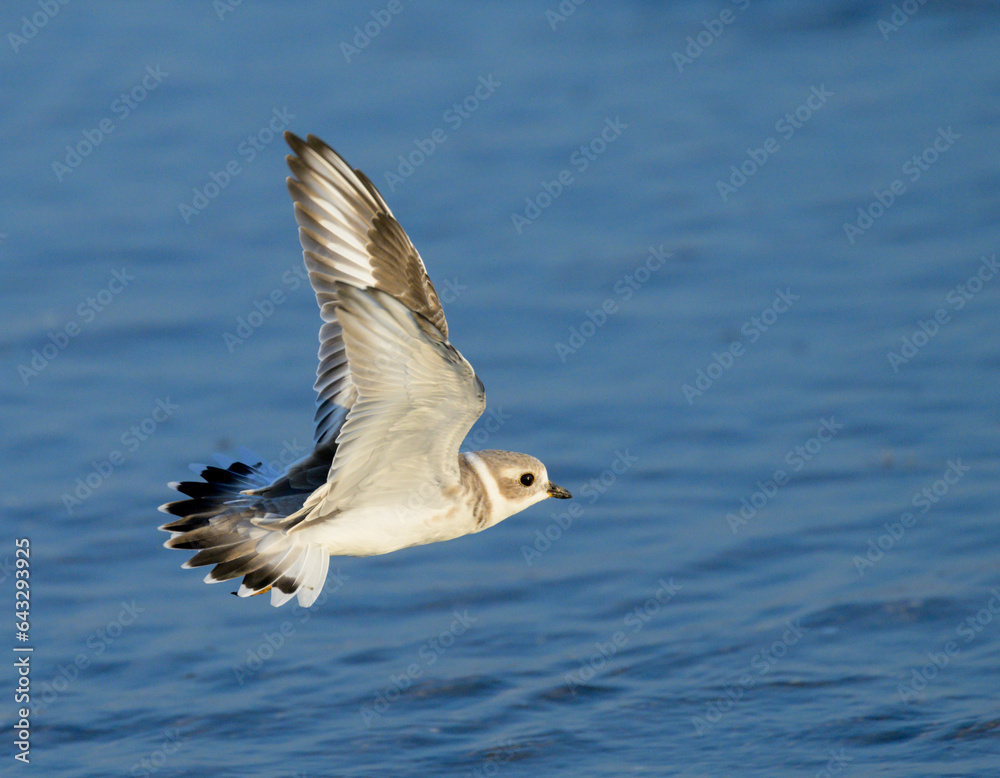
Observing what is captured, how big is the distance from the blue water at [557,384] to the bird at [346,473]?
73.3 inches

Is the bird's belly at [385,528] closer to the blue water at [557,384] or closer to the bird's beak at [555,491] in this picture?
the bird's beak at [555,491]

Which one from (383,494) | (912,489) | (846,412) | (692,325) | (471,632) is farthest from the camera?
(692,325)

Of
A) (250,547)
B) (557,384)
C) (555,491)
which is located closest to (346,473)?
(250,547)


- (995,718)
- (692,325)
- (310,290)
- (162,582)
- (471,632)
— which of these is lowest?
(995,718)

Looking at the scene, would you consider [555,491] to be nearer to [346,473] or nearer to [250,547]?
[346,473]

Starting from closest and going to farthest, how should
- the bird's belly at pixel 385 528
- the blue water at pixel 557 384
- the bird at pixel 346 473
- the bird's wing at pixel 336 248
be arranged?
the bird at pixel 346 473 → the bird's belly at pixel 385 528 → the bird's wing at pixel 336 248 → the blue water at pixel 557 384

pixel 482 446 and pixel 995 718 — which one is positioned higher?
pixel 482 446

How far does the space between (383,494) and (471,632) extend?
2.99m

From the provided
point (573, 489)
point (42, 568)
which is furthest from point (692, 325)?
point (42, 568)

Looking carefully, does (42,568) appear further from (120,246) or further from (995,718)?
(995,718)

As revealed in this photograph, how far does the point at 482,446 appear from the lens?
1166 cm

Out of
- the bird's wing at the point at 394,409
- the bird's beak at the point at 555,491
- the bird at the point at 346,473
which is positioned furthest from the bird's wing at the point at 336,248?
the bird's beak at the point at 555,491

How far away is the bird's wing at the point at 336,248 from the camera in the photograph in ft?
25.8

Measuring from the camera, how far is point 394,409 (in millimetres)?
6961
